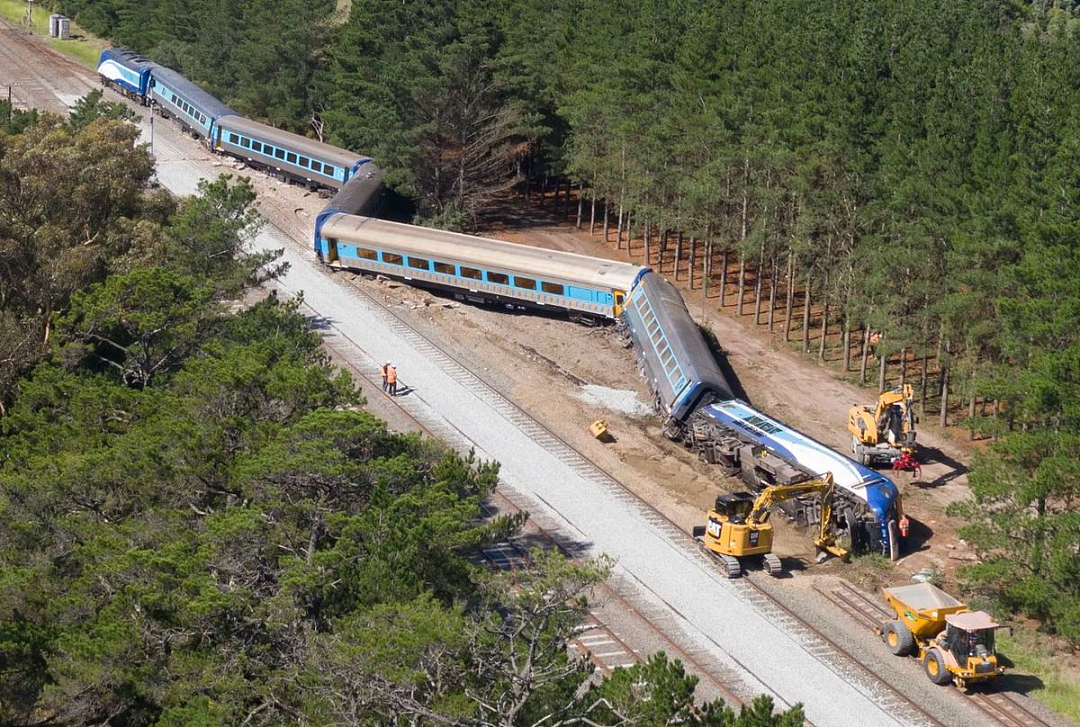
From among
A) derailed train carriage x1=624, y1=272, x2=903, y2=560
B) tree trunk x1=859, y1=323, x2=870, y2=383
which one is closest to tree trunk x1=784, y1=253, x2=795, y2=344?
tree trunk x1=859, y1=323, x2=870, y2=383

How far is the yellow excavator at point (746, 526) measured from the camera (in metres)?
41.1

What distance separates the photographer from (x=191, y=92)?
10044 centimetres

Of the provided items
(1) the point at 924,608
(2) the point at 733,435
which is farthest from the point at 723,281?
(1) the point at 924,608

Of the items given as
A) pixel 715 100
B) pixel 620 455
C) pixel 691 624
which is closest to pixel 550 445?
pixel 620 455

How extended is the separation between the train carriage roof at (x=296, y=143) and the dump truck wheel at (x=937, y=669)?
5662 cm

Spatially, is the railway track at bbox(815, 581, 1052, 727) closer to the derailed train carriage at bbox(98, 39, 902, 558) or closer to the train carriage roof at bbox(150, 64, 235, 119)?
the derailed train carriage at bbox(98, 39, 902, 558)

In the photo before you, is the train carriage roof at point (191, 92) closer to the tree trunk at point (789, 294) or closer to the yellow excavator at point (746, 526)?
the tree trunk at point (789, 294)

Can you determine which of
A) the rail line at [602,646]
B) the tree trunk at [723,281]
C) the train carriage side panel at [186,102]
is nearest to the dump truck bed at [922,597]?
the rail line at [602,646]

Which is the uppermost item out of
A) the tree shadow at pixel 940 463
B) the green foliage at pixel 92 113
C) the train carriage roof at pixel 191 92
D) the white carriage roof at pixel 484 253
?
the green foliage at pixel 92 113

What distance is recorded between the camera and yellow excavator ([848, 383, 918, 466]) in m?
50.3

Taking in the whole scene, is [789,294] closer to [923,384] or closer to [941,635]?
[923,384]

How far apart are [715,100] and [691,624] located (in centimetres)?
3908

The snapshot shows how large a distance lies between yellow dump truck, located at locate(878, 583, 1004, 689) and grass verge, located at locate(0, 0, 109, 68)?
106272 mm

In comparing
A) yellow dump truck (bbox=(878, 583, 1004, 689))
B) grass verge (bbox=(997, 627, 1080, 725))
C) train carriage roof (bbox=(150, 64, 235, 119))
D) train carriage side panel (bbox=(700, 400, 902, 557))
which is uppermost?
train carriage roof (bbox=(150, 64, 235, 119))
